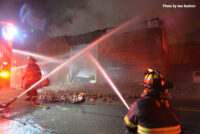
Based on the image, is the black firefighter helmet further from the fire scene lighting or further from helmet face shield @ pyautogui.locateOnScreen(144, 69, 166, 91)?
the fire scene lighting

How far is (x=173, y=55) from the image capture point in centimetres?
1816

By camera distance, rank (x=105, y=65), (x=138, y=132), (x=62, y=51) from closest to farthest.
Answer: (x=138, y=132) → (x=105, y=65) → (x=62, y=51)

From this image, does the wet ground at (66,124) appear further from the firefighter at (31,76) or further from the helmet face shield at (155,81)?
the firefighter at (31,76)

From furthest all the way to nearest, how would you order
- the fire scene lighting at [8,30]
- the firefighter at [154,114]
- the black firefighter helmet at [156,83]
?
the fire scene lighting at [8,30] → the black firefighter helmet at [156,83] → the firefighter at [154,114]

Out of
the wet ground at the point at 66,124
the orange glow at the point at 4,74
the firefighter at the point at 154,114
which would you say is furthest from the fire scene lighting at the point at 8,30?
the firefighter at the point at 154,114

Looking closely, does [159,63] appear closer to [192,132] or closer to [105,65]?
[105,65]

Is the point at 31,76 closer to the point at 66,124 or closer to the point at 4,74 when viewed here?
the point at 4,74

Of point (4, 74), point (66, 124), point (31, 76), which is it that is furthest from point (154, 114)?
point (31, 76)

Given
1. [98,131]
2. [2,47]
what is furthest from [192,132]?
[2,47]

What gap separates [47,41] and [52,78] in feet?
22.3

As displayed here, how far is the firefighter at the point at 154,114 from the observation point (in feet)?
4.84

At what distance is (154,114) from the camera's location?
148 centimetres

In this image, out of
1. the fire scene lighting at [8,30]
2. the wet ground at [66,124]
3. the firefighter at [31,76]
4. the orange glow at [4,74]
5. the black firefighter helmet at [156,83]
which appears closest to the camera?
the black firefighter helmet at [156,83]

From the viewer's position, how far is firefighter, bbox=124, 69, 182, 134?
4.84ft
